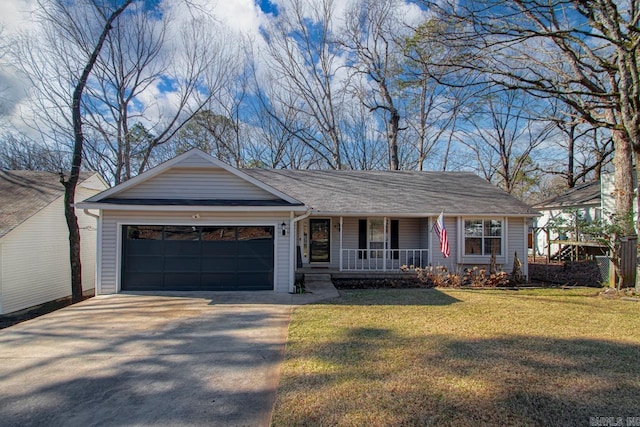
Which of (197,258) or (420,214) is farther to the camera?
(420,214)

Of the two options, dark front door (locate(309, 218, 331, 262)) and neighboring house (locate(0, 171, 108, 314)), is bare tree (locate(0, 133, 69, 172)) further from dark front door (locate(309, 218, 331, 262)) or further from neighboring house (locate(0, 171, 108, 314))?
dark front door (locate(309, 218, 331, 262))

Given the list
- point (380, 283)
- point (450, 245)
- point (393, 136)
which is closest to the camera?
point (380, 283)

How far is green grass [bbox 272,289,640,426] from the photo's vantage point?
328 cm

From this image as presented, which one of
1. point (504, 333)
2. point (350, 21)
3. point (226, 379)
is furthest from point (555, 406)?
point (350, 21)

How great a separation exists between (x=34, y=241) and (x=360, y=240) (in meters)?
12.7

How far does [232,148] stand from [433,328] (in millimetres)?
22100

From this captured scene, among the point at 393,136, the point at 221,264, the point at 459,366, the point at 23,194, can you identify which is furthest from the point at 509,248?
the point at 23,194

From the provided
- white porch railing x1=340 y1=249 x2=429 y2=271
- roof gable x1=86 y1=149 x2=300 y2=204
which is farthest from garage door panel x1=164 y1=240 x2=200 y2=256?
white porch railing x1=340 y1=249 x2=429 y2=271

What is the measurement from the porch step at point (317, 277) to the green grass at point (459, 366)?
11.6 feet

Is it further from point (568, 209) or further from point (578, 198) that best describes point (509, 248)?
point (578, 198)

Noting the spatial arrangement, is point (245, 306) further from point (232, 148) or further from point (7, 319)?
point (232, 148)

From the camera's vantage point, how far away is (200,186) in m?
9.70

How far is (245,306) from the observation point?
7.84m

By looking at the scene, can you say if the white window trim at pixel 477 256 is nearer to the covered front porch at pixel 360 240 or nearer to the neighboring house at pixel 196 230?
the neighboring house at pixel 196 230
